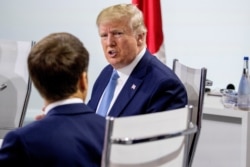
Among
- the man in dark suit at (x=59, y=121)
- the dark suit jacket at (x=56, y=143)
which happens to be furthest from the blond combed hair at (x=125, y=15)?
the dark suit jacket at (x=56, y=143)

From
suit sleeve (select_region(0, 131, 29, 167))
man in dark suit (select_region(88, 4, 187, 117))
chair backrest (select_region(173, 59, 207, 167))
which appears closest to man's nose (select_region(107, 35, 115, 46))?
man in dark suit (select_region(88, 4, 187, 117))

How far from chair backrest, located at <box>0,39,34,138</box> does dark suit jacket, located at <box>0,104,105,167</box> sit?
1.70 m

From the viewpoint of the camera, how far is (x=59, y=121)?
1217 mm

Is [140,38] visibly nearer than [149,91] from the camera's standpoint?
No

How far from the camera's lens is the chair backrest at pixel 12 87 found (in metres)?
2.87

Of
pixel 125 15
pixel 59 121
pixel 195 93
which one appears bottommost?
pixel 195 93

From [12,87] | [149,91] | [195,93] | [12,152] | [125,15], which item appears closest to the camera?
[12,152]

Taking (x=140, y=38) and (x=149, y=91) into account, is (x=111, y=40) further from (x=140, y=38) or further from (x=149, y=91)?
(x=149, y=91)

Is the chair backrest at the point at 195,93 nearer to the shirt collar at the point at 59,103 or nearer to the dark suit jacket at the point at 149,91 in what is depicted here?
the dark suit jacket at the point at 149,91

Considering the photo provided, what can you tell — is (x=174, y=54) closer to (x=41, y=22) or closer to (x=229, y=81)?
(x=229, y=81)

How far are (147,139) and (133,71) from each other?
82cm

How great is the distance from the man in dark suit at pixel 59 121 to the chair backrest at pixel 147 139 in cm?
8

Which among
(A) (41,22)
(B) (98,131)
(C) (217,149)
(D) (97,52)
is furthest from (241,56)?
(B) (98,131)

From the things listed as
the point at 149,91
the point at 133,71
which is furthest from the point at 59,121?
the point at 133,71
